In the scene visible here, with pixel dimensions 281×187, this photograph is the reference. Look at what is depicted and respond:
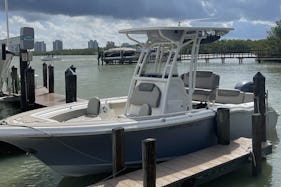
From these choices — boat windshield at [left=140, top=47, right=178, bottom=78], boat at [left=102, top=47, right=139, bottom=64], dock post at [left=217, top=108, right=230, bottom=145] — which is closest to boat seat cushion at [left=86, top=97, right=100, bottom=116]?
boat windshield at [left=140, top=47, right=178, bottom=78]

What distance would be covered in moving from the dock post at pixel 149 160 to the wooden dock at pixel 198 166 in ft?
1.81

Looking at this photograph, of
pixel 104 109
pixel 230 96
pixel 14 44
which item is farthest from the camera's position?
pixel 14 44

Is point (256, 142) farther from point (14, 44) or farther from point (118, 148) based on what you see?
point (14, 44)

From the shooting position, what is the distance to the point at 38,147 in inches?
304

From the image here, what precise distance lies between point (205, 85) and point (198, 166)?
11.4ft

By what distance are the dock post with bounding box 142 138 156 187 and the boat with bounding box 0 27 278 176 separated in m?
1.45

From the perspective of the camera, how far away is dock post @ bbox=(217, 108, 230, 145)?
895 centimetres

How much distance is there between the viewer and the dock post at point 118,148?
713 cm

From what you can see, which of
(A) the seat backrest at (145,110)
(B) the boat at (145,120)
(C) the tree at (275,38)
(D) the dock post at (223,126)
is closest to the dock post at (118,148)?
(B) the boat at (145,120)

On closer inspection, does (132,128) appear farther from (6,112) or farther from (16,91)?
(16,91)

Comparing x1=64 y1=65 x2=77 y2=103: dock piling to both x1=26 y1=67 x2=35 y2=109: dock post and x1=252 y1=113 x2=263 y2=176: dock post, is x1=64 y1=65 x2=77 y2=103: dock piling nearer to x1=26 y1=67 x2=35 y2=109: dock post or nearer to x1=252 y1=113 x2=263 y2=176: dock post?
x1=26 y1=67 x2=35 y2=109: dock post

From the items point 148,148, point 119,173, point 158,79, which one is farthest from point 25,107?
point 148,148

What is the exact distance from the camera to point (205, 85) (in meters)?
10.9

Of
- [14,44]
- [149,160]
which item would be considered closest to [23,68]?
[14,44]
